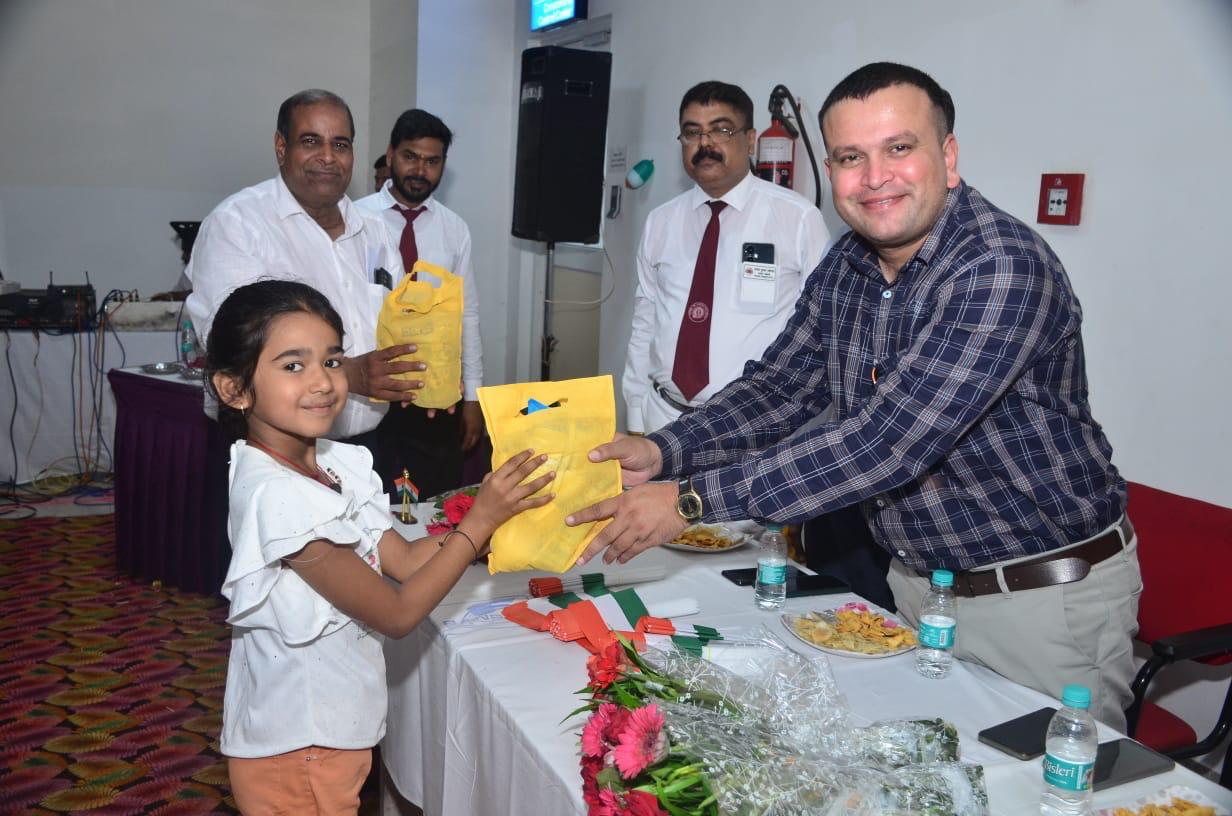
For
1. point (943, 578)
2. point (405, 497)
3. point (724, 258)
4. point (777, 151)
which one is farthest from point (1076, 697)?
point (777, 151)

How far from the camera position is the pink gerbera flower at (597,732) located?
124 cm

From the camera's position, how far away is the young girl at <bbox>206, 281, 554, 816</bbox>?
1.63m

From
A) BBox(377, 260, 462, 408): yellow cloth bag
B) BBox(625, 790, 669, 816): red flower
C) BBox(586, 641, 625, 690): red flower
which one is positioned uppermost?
BBox(377, 260, 462, 408): yellow cloth bag

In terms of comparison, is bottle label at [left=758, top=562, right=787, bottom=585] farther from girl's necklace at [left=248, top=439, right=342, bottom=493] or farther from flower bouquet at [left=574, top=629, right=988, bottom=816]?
girl's necklace at [left=248, top=439, right=342, bottom=493]

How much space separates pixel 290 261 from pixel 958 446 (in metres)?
2.03

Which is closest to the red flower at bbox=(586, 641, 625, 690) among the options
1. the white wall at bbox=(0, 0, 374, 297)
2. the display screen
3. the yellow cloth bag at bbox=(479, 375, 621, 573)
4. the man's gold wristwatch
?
the yellow cloth bag at bbox=(479, 375, 621, 573)

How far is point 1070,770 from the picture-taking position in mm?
1277

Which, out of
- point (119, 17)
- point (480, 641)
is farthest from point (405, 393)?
point (119, 17)

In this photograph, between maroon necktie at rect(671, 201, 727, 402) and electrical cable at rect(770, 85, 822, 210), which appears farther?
electrical cable at rect(770, 85, 822, 210)

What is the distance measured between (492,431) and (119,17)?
688 centimetres

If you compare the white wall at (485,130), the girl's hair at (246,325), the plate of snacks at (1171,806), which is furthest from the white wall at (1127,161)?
the white wall at (485,130)

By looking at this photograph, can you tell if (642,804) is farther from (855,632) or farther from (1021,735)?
(855,632)

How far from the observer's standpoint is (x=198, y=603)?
14.4 ft

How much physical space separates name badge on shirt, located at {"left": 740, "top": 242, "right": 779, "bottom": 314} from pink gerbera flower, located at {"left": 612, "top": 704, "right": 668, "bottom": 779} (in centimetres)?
272
